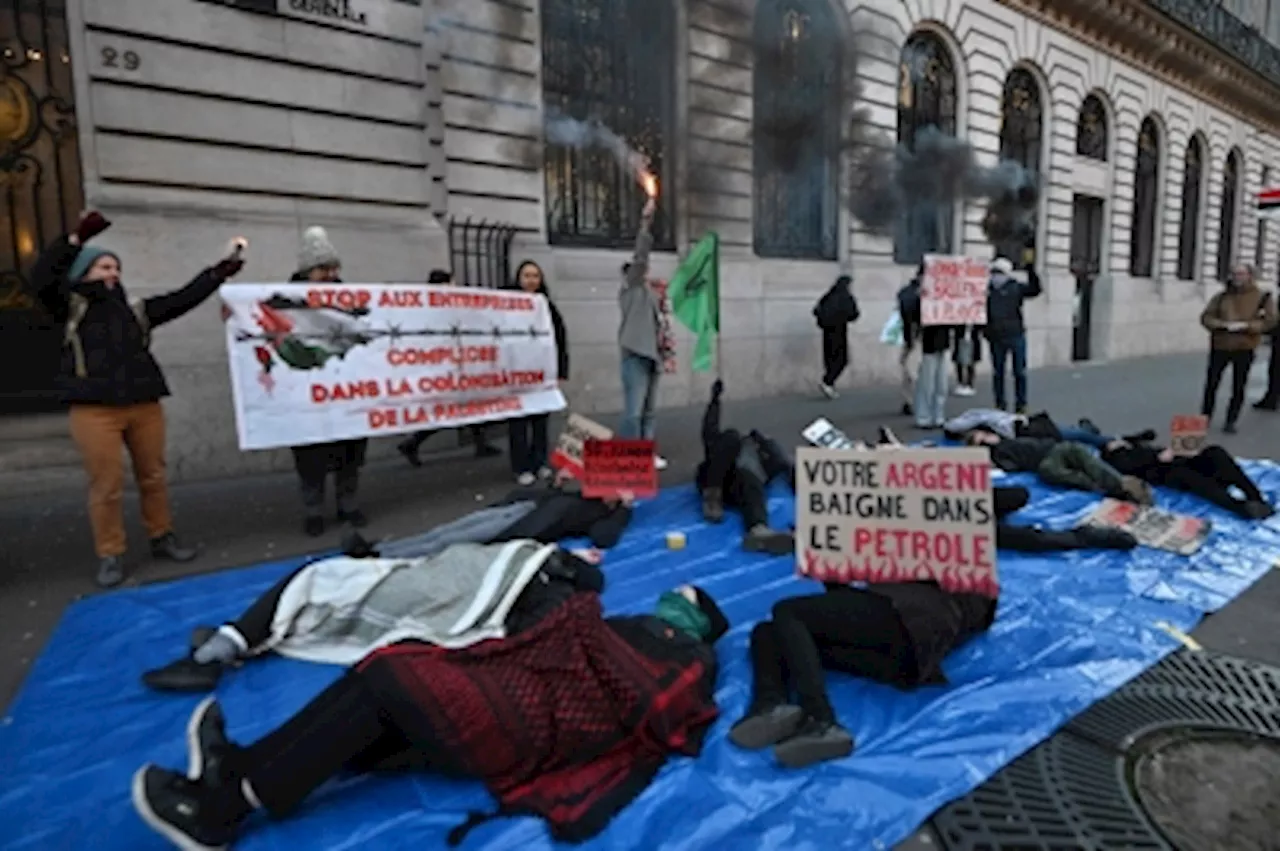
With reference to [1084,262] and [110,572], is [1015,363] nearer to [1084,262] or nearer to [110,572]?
[110,572]

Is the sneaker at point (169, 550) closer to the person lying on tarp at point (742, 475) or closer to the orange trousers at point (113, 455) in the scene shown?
the orange trousers at point (113, 455)

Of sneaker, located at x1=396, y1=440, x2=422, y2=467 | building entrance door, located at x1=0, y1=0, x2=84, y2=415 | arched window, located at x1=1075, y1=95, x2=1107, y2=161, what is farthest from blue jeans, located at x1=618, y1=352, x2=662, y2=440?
arched window, located at x1=1075, y1=95, x2=1107, y2=161

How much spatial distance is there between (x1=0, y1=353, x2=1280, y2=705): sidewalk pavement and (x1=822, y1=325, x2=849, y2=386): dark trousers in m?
0.62

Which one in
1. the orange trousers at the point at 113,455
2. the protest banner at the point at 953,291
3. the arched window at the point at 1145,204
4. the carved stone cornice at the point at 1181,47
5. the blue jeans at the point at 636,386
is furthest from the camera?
the arched window at the point at 1145,204

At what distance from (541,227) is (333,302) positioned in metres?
4.52

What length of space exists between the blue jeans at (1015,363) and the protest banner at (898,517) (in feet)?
22.9

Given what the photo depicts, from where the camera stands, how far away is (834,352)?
11.5m

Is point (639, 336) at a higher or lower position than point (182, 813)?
higher

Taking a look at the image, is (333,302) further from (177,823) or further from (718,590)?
(177,823)

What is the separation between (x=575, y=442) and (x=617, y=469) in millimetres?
389

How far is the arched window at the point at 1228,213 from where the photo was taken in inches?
985

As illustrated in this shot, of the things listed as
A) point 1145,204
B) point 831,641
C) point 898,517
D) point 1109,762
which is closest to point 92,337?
point 831,641

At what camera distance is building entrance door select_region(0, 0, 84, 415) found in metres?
6.25

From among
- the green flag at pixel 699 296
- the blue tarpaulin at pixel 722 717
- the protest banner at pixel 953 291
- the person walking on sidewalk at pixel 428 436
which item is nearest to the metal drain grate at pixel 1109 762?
the blue tarpaulin at pixel 722 717
